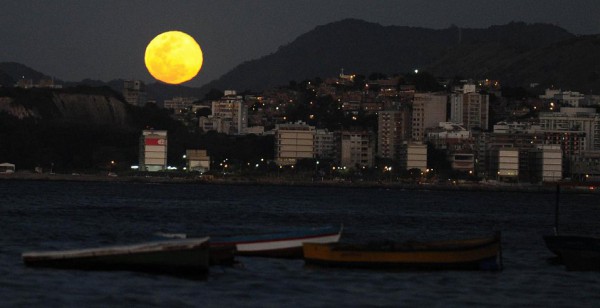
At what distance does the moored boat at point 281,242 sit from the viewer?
1383 inches

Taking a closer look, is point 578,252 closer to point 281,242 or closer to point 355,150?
point 281,242

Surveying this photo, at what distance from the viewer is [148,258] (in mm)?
29859

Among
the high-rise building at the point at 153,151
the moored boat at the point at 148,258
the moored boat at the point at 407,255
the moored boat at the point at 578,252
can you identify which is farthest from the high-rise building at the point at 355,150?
the moored boat at the point at 148,258

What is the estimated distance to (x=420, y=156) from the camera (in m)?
186

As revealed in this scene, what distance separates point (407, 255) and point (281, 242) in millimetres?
4320

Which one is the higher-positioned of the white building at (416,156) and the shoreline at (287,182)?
the white building at (416,156)

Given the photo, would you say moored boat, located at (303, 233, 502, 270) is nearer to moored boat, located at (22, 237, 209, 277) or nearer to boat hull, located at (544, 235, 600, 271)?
boat hull, located at (544, 235, 600, 271)

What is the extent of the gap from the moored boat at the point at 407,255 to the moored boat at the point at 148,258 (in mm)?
4000

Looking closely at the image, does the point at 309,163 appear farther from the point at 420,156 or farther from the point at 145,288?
the point at 145,288

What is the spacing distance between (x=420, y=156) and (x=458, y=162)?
20.6ft

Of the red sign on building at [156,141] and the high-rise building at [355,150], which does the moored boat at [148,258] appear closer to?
the red sign on building at [156,141]

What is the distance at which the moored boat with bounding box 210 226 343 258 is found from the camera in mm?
35125

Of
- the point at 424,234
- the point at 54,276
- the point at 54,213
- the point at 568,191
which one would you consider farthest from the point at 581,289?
the point at 568,191

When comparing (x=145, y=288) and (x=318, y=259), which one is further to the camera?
A: (x=318, y=259)
